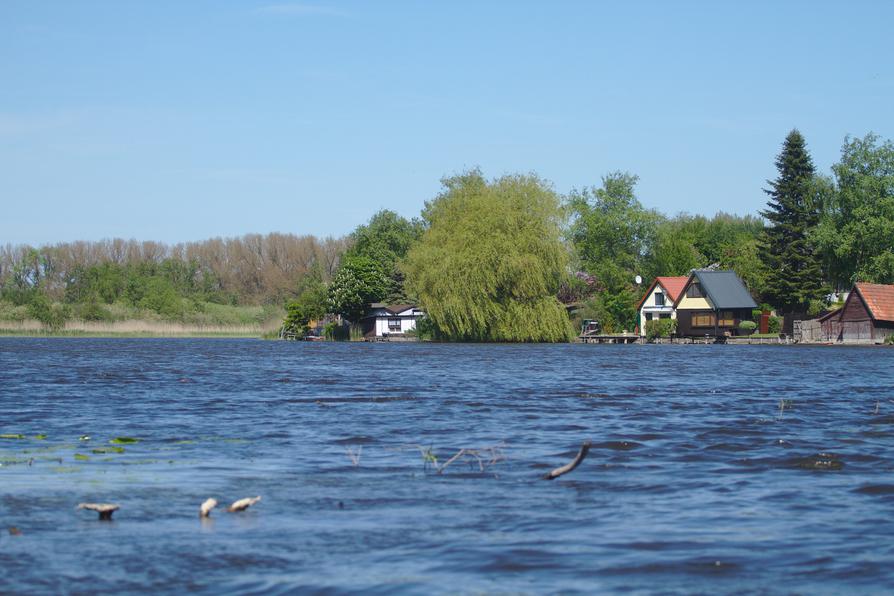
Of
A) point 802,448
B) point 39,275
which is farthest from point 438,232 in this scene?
point 39,275

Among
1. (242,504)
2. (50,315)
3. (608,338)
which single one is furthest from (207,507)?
(50,315)

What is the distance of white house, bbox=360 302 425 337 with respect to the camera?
10000 cm

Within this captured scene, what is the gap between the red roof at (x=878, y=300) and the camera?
2847 inches

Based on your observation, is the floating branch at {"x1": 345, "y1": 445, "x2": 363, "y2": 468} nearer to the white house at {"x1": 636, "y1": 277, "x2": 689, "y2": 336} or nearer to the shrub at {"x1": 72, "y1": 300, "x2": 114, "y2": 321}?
the white house at {"x1": 636, "y1": 277, "x2": 689, "y2": 336}

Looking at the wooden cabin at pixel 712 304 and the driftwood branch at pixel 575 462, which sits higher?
the wooden cabin at pixel 712 304

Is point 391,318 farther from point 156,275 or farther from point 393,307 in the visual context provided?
point 156,275

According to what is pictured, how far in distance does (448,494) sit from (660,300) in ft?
281

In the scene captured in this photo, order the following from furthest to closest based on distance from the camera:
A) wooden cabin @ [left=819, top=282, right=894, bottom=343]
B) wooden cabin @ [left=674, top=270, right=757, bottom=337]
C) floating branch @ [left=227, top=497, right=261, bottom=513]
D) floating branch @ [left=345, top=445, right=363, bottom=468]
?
wooden cabin @ [left=674, top=270, right=757, bottom=337] < wooden cabin @ [left=819, top=282, right=894, bottom=343] < floating branch @ [left=345, top=445, right=363, bottom=468] < floating branch @ [left=227, top=497, right=261, bottom=513]

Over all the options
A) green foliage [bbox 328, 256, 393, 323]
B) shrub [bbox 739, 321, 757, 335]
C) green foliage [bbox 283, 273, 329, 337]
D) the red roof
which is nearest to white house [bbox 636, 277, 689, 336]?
shrub [bbox 739, 321, 757, 335]

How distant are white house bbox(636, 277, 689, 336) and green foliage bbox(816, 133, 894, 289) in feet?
43.6

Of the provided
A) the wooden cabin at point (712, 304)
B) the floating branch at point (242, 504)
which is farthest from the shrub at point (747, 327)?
the floating branch at point (242, 504)

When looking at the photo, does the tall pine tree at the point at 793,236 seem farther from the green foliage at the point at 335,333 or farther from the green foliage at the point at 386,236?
the green foliage at the point at 386,236

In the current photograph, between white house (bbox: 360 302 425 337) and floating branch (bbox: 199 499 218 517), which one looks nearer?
floating branch (bbox: 199 499 218 517)

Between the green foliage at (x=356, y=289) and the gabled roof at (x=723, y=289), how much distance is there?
93.1 ft
